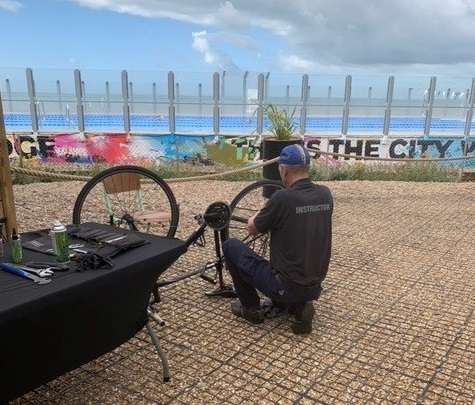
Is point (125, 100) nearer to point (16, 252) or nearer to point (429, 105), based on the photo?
point (429, 105)

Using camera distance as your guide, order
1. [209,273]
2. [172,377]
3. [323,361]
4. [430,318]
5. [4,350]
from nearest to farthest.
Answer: [4,350]
[172,377]
[323,361]
[430,318]
[209,273]

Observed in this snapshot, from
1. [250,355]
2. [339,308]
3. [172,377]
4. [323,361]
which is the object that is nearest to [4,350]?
[172,377]

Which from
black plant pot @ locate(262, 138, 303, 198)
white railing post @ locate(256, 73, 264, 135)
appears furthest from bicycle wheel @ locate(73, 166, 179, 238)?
white railing post @ locate(256, 73, 264, 135)

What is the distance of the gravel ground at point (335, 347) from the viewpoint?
2641 mm

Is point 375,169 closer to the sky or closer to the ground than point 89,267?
closer to the ground

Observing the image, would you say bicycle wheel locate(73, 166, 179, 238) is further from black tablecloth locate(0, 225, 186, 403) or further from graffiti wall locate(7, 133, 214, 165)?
graffiti wall locate(7, 133, 214, 165)

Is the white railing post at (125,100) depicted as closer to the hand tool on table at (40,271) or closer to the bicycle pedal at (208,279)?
the bicycle pedal at (208,279)

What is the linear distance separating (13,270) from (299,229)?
1.64 meters

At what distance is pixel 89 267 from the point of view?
7.18ft

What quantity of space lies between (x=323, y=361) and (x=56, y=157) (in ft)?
39.7

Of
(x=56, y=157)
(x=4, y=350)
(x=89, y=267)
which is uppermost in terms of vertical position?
(x=89, y=267)

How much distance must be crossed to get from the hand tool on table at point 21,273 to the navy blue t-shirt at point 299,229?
1.45 metres

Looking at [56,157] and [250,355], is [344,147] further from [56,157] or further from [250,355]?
[250,355]

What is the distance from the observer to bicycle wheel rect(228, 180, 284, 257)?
4.12 metres
